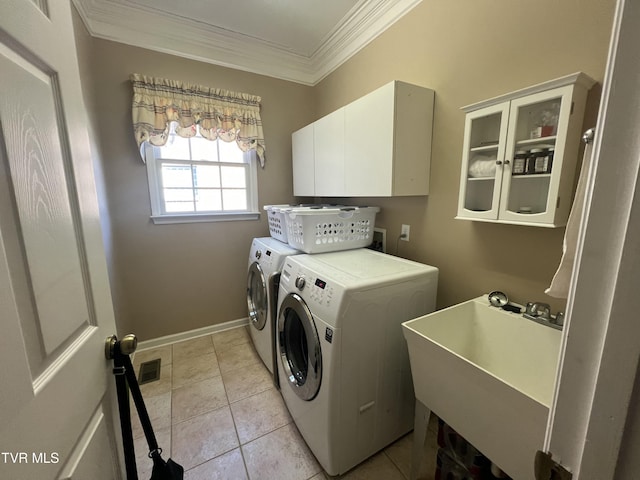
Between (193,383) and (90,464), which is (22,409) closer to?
(90,464)

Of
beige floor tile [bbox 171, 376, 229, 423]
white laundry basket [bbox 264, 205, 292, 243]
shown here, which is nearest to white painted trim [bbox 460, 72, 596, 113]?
white laundry basket [bbox 264, 205, 292, 243]

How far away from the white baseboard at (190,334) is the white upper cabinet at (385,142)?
1754 mm

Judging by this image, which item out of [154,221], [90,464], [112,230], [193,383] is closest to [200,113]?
[154,221]

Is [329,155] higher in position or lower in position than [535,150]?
higher

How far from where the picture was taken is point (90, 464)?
Answer: 577 millimetres

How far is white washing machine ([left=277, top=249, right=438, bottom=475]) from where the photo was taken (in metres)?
1.17

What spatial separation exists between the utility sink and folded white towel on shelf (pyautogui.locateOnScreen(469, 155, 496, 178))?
62cm

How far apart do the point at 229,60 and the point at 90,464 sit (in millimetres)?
2748

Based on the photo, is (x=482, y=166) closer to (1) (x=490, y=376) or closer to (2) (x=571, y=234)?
(2) (x=571, y=234)

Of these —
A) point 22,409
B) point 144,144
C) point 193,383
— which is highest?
point 144,144

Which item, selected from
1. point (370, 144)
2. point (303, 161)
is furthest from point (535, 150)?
point (303, 161)

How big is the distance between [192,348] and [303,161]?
6.51 ft

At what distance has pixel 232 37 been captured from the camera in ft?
7.39

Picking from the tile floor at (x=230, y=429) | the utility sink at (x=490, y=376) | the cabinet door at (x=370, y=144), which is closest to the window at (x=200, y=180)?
the cabinet door at (x=370, y=144)
